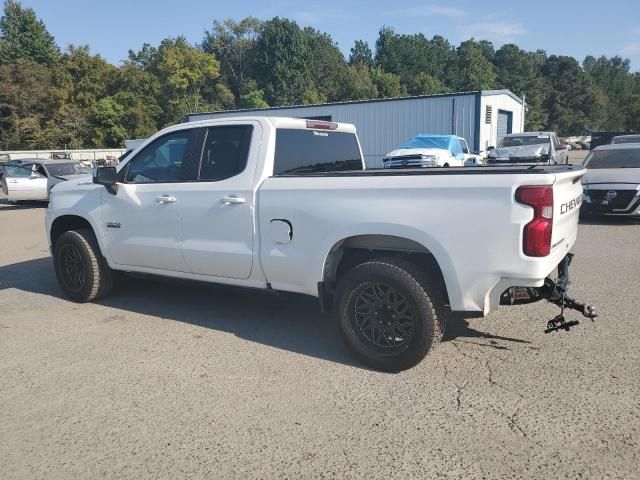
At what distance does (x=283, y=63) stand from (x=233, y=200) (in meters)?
85.0

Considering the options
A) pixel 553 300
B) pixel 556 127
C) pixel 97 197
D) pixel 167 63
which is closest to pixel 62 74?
pixel 167 63

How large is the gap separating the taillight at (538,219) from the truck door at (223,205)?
7.37ft

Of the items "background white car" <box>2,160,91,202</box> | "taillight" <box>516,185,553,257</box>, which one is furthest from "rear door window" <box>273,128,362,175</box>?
"background white car" <box>2,160,91,202</box>

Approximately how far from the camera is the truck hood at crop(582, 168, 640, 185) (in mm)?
10852

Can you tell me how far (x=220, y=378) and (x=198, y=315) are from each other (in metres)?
1.66

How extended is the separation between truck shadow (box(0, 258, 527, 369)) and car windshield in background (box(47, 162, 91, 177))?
1161 centimetres

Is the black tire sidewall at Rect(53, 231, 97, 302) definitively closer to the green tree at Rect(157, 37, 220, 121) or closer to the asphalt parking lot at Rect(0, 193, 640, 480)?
the asphalt parking lot at Rect(0, 193, 640, 480)

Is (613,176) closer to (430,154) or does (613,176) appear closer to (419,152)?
(430,154)

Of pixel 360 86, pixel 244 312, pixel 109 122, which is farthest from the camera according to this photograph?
pixel 360 86

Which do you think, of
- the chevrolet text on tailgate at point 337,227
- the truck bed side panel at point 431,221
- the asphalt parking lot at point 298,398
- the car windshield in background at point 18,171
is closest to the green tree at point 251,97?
the car windshield in background at point 18,171

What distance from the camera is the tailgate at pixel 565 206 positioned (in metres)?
3.57

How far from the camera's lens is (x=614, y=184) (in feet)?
36.0

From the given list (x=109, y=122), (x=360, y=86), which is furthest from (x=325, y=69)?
(x=109, y=122)

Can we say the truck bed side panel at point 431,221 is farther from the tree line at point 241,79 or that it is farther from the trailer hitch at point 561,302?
the tree line at point 241,79
